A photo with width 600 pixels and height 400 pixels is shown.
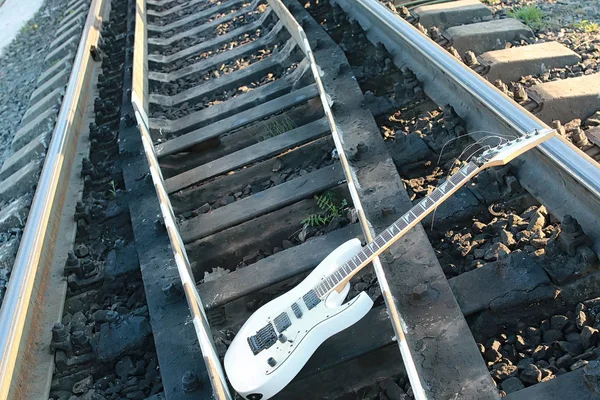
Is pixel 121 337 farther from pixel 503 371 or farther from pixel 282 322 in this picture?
pixel 503 371

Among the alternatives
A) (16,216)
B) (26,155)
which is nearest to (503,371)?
(16,216)

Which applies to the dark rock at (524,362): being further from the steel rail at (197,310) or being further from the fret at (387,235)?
the steel rail at (197,310)

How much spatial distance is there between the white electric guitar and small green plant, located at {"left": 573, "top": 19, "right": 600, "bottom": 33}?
2860 millimetres

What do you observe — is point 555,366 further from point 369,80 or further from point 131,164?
point 131,164

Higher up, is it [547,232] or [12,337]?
[12,337]

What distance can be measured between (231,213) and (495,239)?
1.62 meters

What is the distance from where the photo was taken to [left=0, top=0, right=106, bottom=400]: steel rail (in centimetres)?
347

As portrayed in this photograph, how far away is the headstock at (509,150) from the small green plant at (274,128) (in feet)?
7.69

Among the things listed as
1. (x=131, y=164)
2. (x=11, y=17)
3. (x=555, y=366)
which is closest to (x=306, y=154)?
(x=131, y=164)

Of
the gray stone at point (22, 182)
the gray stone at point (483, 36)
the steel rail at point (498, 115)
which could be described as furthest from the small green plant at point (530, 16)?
the gray stone at point (22, 182)

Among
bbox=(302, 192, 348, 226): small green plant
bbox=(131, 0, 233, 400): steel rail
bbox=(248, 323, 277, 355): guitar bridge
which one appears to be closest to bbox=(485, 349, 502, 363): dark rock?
bbox=(248, 323, 277, 355): guitar bridge

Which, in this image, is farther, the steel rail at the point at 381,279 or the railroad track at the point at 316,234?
the railroad track at the point at 316,234

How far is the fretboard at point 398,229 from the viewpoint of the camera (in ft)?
9.76

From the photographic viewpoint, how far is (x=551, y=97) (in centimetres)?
406
